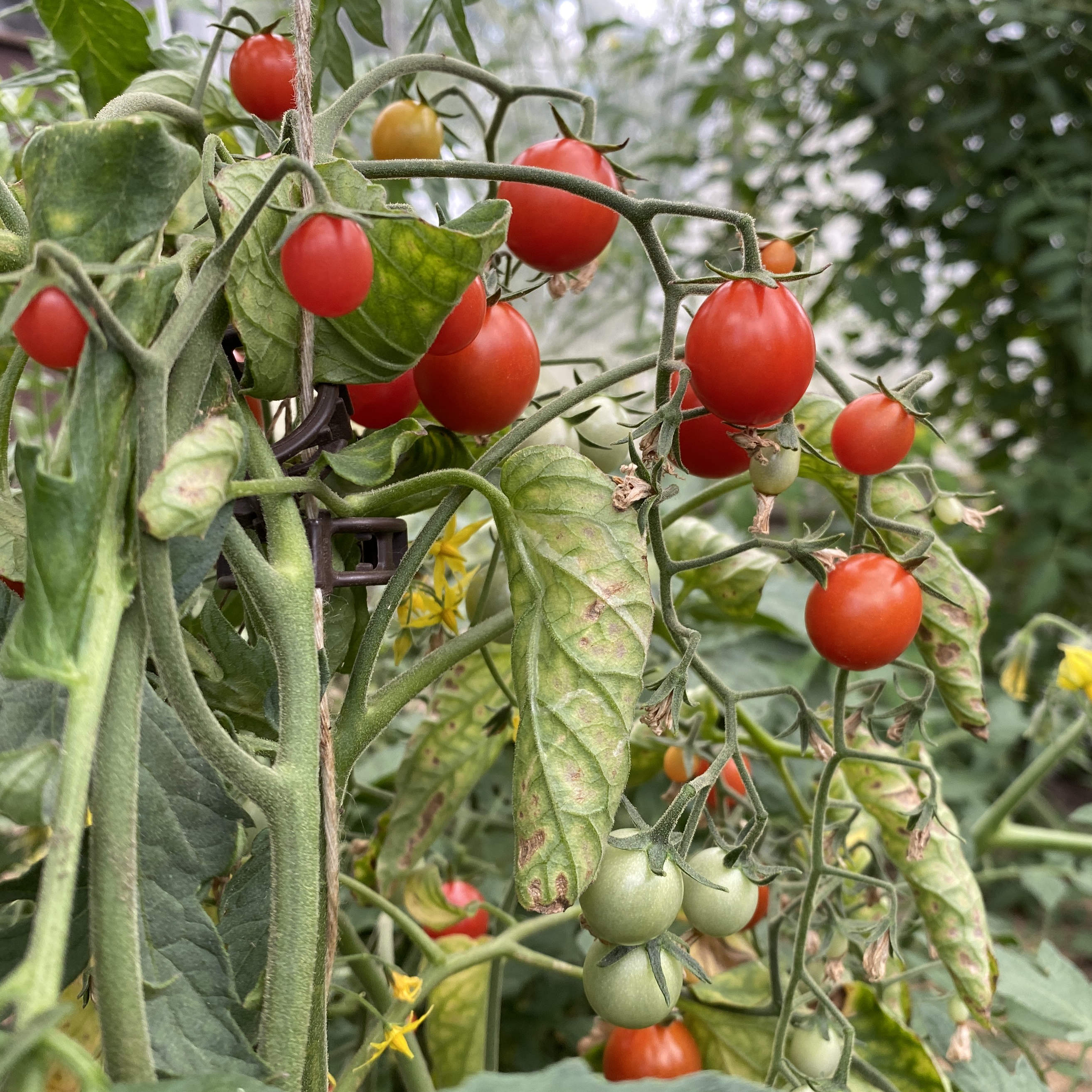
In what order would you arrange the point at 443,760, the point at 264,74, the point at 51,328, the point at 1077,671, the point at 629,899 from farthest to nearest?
the point at 1077,671 < the point at 443,760 < the point at 264,74 < the point at 629,899 < the point at 51,328

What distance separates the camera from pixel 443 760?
1.81 ft

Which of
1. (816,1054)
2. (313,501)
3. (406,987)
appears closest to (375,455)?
(313,501)

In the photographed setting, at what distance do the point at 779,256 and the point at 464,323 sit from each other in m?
0.17

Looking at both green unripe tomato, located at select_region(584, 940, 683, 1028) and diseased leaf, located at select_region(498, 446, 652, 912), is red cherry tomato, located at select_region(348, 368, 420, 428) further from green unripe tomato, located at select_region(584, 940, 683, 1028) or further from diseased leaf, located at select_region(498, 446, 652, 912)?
green unripe tomato, located at select_region(584, 940, 683, 1028)

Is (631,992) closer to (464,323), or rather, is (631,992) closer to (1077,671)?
(464,323)

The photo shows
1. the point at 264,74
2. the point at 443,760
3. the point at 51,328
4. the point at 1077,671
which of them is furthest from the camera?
the point at 1077,671

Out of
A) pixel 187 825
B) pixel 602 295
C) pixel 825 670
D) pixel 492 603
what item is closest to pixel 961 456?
pixel 602 295

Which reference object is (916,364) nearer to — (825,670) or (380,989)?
(825,670)

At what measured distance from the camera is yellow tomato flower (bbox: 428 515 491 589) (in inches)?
20.7

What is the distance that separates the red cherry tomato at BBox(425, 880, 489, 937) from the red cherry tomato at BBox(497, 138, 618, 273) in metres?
0.40

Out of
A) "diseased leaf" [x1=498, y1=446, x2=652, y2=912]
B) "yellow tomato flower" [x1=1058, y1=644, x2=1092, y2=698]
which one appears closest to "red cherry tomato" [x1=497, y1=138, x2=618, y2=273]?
"diseased leaf" [x1=498, y1=446, x2=652, y2=912]

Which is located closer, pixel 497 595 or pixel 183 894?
pixel 183 894

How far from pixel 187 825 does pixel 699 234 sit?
2294 millimetres

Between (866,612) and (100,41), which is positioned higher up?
(100,41)
